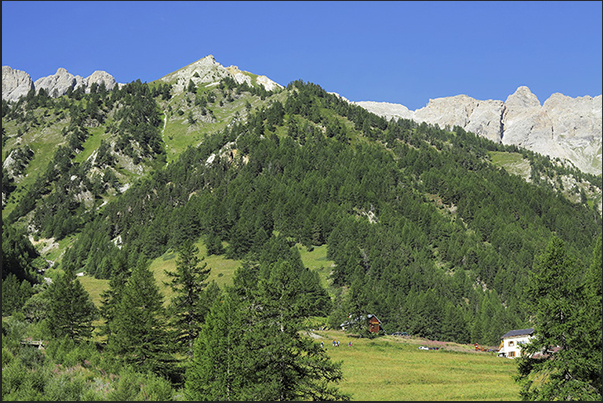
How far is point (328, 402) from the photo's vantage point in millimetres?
27531

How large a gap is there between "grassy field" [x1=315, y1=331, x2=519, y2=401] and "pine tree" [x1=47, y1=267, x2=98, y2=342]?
33.2 meters

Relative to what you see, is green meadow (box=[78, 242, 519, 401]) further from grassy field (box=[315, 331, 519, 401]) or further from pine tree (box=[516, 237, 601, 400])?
pine tree (box=[516, 237, 601, 400])

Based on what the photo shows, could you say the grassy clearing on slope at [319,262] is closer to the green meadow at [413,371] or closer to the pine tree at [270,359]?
the green meadow at [413,371]

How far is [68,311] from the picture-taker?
53375 mm

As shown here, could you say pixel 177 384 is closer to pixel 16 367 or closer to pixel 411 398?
pixel 16 367

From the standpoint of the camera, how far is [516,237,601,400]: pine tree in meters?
26.8

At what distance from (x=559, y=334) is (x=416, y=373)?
38.1 m

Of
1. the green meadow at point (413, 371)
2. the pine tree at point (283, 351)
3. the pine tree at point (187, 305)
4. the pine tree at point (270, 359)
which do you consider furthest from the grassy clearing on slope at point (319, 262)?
Result: the pine tree at point (283, 351)

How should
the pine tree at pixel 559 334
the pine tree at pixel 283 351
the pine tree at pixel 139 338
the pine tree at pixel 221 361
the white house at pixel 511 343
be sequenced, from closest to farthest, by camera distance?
the pine tree at pixel 559 334 → the pine tree at pixel 283 351 → the pine tree at pixel 221 361 → the pine tree at pixel 139 338 → the white house at pixel 511 343

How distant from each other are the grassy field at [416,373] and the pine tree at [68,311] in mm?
33185

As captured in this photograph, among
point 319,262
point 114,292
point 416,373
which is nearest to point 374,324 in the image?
point 319,262

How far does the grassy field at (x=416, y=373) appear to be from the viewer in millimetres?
49125

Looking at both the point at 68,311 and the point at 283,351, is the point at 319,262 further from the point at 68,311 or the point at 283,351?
the point at 283,351

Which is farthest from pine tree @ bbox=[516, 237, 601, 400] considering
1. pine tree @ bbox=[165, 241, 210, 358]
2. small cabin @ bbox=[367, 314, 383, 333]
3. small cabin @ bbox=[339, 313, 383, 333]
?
small cabin @ bbox=[367, 314, 383, 333]
